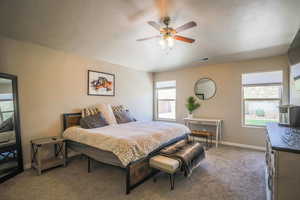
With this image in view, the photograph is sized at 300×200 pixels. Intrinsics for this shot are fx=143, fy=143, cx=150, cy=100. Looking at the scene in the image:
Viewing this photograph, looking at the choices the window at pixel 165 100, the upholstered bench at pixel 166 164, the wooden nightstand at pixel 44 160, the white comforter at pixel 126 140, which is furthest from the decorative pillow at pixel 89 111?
the window at pixel 165 100

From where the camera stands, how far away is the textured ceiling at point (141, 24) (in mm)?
1859

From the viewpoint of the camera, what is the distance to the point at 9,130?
259cm

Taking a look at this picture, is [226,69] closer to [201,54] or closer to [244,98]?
[244,98]

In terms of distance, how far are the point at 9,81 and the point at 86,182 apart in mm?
2291

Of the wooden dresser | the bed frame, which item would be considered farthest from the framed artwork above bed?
the wooden dresser

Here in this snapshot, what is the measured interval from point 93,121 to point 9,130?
56.8 inches

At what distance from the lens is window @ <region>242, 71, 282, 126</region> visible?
12.9 feet

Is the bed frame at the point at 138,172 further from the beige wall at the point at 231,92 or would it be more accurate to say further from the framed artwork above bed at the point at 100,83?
the beige wall at the point at 231,92

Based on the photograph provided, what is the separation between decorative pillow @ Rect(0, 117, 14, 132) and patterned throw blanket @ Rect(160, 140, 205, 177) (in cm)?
278

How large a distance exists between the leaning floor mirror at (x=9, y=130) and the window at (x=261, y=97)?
5.60 metres

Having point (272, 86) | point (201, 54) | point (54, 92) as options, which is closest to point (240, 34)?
point (201, 54)

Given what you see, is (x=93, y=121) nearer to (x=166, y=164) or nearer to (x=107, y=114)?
(x=107, y=114)

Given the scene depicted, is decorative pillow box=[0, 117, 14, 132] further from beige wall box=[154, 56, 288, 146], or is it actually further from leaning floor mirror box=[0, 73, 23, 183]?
beige wall box=[154, 56, 288, 146]

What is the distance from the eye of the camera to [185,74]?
5395 millimetres
